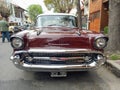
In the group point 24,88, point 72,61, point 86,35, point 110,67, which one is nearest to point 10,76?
point 24,88

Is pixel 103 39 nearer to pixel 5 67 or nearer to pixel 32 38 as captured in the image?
pixel 32 38

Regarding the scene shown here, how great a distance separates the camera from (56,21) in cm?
711

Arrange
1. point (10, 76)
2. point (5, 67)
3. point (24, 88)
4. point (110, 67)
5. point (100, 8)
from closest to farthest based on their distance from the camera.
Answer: point (24, 88) → point (10, 76) → point (110, 67) → point (5, 67) → point (100, 8)

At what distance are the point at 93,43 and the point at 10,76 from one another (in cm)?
223

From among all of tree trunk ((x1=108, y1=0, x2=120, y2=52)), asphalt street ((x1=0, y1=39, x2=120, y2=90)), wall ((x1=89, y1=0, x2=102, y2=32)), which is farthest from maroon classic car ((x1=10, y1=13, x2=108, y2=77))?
wall ((x1=89, y1=0, x2=102, y2=32))

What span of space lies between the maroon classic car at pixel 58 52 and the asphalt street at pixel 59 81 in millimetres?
314

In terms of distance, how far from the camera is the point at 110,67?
21.4 feet

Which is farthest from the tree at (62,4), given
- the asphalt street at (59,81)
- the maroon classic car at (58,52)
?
the maroon classic car at (58,52)

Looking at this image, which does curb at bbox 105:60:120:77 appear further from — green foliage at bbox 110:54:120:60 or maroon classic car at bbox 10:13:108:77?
maroon classic car at bbox 10:13:108:77

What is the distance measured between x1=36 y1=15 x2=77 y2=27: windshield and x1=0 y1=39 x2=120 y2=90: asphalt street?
1.63 meters

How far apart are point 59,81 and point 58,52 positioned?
84cm

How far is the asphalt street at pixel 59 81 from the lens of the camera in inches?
197

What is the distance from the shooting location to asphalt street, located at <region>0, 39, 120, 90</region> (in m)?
5.01

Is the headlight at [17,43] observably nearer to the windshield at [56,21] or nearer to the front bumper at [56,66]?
the front bumper at [56,66]
